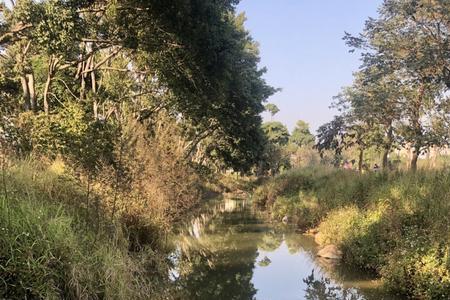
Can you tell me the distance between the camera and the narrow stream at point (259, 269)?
863 centimetres

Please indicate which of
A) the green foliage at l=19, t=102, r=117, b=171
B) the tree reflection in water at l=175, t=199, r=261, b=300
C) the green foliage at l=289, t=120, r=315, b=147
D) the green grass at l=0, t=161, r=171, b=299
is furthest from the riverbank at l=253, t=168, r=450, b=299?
the green foliage at l=289, t=120, r=315, b=147

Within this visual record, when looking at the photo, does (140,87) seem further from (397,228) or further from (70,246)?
(70,246)

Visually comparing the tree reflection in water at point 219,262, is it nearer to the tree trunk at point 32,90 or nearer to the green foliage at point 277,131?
the tree trunk at point 32,90

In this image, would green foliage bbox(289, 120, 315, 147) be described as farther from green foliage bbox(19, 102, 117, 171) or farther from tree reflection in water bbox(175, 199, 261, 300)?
green foliage bbox(19, 102, 117, 171)

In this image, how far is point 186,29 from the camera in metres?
9.27

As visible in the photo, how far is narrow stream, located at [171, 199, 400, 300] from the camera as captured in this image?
863 cm

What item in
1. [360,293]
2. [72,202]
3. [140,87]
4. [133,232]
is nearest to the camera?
[72,202]

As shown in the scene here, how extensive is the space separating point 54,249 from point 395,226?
22.2ft

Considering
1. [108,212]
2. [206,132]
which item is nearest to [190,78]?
[108,212]

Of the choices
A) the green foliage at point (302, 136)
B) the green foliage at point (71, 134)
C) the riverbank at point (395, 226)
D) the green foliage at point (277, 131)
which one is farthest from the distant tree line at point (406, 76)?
the green foliage at point (302, 136)

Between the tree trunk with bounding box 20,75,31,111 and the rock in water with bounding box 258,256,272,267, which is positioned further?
the tree trunk with bounding box 20,75,31,111

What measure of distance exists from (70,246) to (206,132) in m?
25.0

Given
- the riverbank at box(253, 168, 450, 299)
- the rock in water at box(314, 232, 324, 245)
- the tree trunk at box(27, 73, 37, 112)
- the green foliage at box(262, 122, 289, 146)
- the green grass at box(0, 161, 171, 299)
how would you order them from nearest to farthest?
the green grass at box(0, 161, 171, 299)
the riverbank at box(253, 168, 450, 299)
the rock in water at box(314, 232, 324, 245)
the tree trunk at box(27, 73, 37, 112)
the green foliage at box(262, 122, 289, 146)

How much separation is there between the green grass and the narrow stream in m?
2.18
